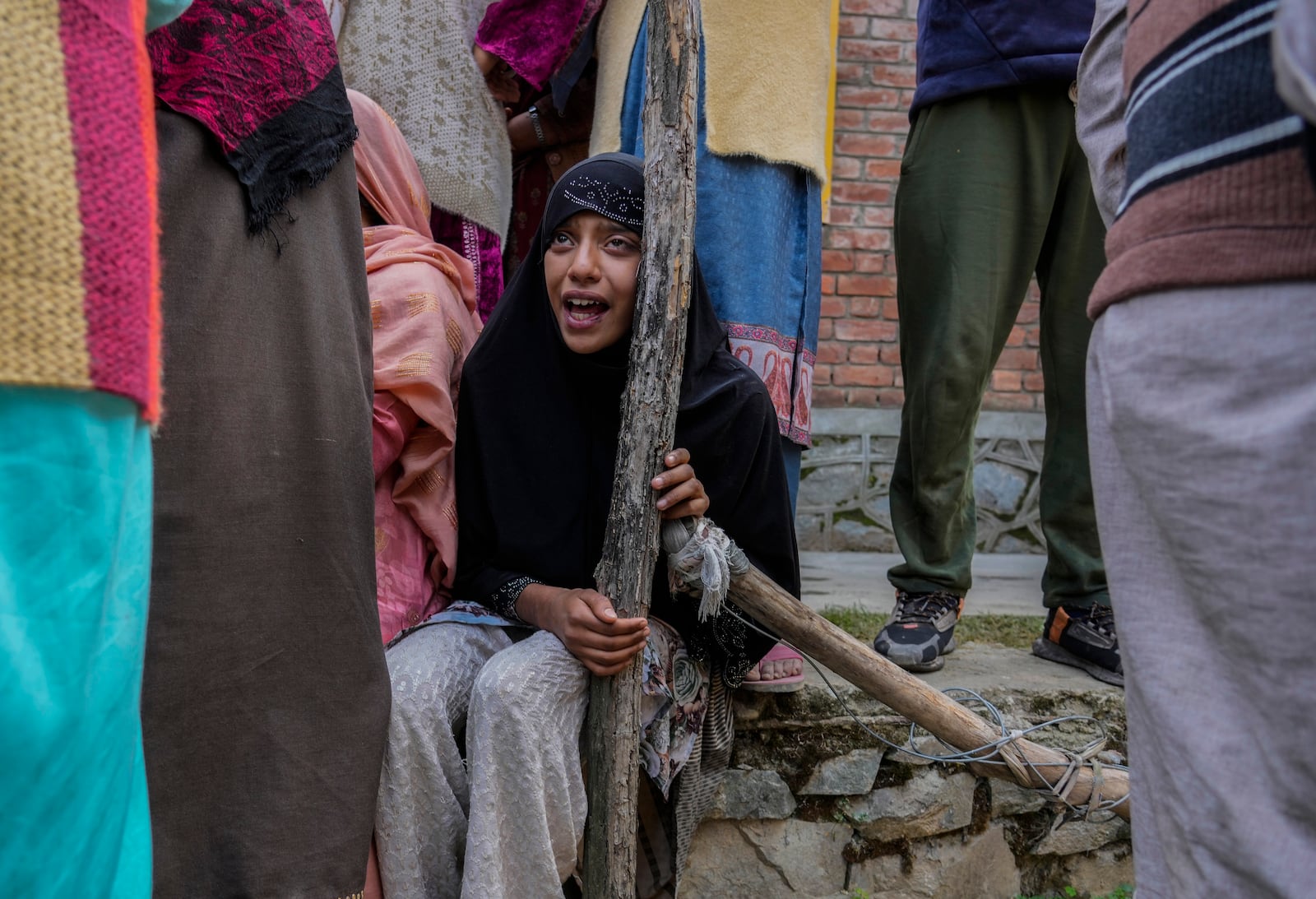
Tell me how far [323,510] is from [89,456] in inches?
26.7

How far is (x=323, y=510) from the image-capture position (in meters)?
1.49

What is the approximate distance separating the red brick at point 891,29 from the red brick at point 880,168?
513 millimetres

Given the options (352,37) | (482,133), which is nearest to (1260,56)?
(482,133)

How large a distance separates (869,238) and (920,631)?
2.37 meters

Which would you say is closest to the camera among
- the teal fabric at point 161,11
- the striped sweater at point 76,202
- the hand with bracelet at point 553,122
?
the striped sweater at point 76,202

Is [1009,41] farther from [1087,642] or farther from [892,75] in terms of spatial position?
[892,75]

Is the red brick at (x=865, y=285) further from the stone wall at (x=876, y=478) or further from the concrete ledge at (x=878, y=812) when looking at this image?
the concrete ledge at (x=878, y=812)

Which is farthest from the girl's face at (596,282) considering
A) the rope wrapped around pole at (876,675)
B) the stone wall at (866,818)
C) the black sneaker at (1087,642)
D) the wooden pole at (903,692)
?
the black sneaker at (1087,642)

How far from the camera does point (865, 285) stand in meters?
4.50

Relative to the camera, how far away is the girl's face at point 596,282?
2.07 m

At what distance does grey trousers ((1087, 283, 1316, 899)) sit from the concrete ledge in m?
1.52

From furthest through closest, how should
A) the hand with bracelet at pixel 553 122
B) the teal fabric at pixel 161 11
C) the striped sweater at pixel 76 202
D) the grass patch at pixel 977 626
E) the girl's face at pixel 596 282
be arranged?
the grass patch at pixel 977 626, the hand with bracelet at pixel 553 122, the girl's face at pixel 596 282, the teal fabric at pixel 161 11, the striped sweater at pixel 76 202

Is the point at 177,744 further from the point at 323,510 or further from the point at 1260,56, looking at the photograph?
the point at 1260,56

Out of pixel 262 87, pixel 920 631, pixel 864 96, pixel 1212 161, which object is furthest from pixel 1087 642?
pixel 864 96
